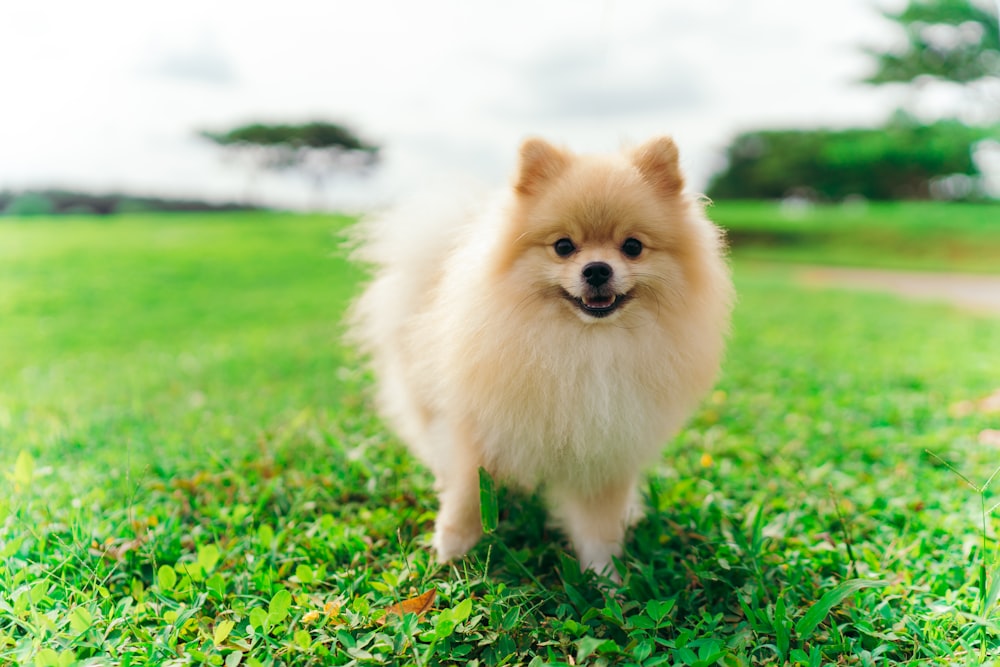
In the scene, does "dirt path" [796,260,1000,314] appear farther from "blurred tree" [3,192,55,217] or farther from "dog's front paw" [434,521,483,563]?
"blurred tree" [3,192,55,217]

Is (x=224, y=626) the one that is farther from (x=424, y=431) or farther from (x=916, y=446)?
(x=916, y=446)

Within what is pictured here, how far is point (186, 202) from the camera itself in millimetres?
7047

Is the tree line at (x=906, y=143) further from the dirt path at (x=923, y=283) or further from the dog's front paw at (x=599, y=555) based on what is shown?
the dog's front paw at (x=599, y=555)

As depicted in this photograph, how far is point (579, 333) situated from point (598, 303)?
0.39 feet

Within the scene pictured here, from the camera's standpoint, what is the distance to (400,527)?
8.41 ft

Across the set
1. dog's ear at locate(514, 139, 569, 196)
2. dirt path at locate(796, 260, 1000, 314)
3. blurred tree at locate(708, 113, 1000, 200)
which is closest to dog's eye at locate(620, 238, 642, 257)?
dog's ear at locate(514, 139, 569, 196)

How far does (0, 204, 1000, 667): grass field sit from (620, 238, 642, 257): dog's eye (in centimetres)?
101

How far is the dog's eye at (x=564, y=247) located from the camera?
7.04ft

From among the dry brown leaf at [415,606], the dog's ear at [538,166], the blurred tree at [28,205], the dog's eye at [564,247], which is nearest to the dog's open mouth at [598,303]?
the dog's eye at [564,247]

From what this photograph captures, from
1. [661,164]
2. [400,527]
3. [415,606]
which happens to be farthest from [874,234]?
[415,606]

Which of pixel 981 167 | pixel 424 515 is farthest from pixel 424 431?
pixel 981 167

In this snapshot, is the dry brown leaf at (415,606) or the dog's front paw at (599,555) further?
the dog's front paw at (599,555)

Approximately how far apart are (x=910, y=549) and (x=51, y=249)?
5.53 metres

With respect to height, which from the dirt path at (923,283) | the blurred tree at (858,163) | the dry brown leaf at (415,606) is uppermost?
the blurred tree at (858,163)
